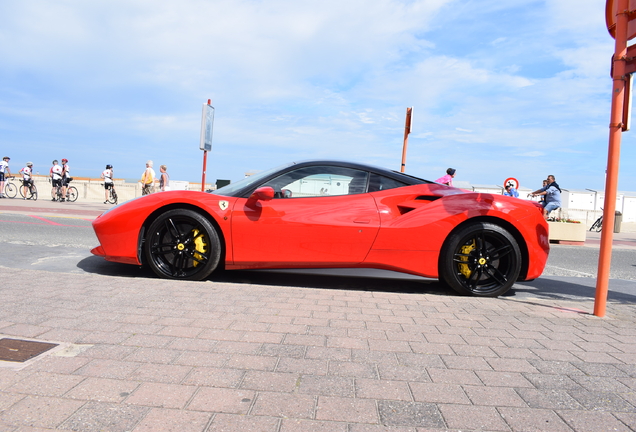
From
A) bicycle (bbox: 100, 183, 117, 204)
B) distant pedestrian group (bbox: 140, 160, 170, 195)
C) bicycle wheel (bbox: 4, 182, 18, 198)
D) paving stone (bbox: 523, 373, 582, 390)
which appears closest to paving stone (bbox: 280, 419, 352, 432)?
paving stone (bbox: 523, 373, 582, 390)

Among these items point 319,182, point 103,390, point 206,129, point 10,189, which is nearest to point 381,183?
point 319,182

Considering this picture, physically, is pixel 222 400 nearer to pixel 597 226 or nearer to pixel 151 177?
pixel 151 177

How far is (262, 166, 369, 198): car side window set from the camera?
13.8ft

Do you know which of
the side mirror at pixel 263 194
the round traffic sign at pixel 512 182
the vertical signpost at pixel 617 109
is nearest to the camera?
the vertical signpost at pixel 617 109

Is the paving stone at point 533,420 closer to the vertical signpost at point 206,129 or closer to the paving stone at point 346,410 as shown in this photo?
the paving stone at point 346,410

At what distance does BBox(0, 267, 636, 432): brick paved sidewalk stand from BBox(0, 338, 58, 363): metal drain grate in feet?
0.31

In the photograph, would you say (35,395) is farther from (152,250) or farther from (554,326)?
(554,326)

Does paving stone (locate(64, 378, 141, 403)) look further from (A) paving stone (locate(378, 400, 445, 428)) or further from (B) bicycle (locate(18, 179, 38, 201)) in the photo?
(B) bicycle (locate(18, 179, 38, 201))

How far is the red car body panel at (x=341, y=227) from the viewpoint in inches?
158

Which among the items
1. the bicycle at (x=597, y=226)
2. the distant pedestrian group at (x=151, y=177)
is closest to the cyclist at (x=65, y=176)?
the distant pedestrian group at (x=151, y=177)

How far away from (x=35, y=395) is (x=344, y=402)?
48.9 inches

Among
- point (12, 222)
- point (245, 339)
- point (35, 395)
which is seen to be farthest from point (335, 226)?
point (12, 222)

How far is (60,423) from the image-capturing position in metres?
1.64

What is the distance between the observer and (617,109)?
3.51 meters
